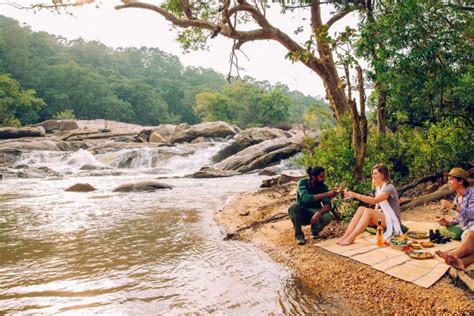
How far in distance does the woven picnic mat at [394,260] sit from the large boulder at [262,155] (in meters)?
15.9

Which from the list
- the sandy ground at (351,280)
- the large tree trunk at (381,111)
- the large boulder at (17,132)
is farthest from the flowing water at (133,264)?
the large boulder at (17,132)

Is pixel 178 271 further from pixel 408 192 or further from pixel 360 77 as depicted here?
pixel 408 192

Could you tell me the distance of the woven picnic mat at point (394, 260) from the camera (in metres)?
3.97

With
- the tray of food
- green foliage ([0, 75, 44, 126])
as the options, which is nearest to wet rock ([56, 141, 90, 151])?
green foliage ([0, 75, 44, 126])

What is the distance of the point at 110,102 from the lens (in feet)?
194

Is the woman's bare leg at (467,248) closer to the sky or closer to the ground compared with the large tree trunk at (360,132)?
closer to the ground

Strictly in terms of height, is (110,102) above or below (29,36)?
below

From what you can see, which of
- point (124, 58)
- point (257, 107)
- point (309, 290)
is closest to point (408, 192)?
point (309, 290)

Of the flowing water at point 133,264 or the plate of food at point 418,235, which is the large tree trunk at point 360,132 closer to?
the plate of food at point 418,235

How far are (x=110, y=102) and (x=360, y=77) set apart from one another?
5802 cm

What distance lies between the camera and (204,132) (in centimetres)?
3506

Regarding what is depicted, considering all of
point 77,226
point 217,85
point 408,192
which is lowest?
point 77,226

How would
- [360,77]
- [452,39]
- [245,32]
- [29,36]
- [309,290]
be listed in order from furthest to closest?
[29,36], [245,32], [360,77], [452,39], [309,290]

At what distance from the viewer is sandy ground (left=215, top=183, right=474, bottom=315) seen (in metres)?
3.55
